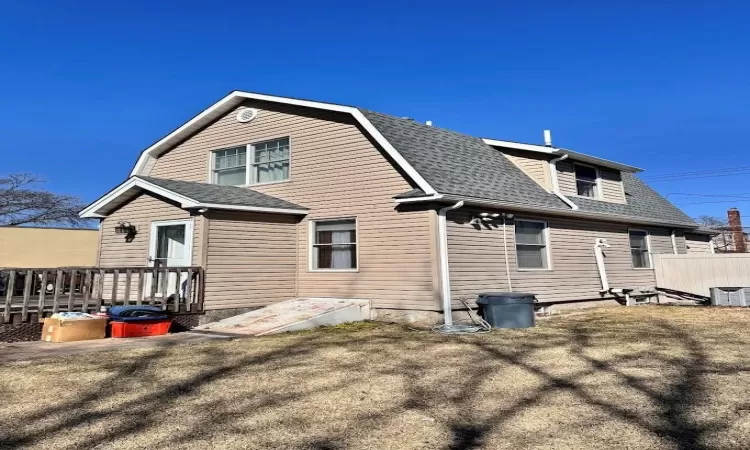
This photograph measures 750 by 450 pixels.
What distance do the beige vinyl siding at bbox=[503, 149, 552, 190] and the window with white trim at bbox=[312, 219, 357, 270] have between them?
581 cm

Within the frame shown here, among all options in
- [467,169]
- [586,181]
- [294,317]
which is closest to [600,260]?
[586,181]

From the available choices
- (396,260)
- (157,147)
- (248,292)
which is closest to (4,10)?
(157,147)

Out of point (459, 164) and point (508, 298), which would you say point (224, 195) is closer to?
point (459, 164)

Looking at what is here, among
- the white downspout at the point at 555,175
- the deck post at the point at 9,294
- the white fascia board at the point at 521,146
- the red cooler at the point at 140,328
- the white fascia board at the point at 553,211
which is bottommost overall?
the red cooler at the point at 140,328

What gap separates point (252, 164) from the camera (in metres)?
13.0

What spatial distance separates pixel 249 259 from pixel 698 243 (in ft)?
58.5

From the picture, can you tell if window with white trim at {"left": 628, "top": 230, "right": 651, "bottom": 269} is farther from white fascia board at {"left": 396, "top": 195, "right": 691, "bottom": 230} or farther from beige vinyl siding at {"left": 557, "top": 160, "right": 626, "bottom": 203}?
beige vinyl siding at {"left": 557, "top": 160, "right": 626, "bottom": 203}

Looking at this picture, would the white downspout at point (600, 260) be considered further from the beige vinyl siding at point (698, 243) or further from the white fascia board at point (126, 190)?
the white fascia board at point (126, 190)

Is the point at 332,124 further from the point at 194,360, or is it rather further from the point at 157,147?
the point at 194,360

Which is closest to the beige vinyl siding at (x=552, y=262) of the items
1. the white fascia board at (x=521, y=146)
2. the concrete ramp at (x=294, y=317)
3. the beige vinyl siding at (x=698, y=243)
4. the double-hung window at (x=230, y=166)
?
the white fascia board at (x=521, y=146)

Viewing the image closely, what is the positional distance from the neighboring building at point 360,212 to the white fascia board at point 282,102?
3cm

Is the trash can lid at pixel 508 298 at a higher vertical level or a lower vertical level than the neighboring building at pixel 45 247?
lower

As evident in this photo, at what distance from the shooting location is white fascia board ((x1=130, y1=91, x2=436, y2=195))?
10.0 m

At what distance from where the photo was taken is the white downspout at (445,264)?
9500 mm
